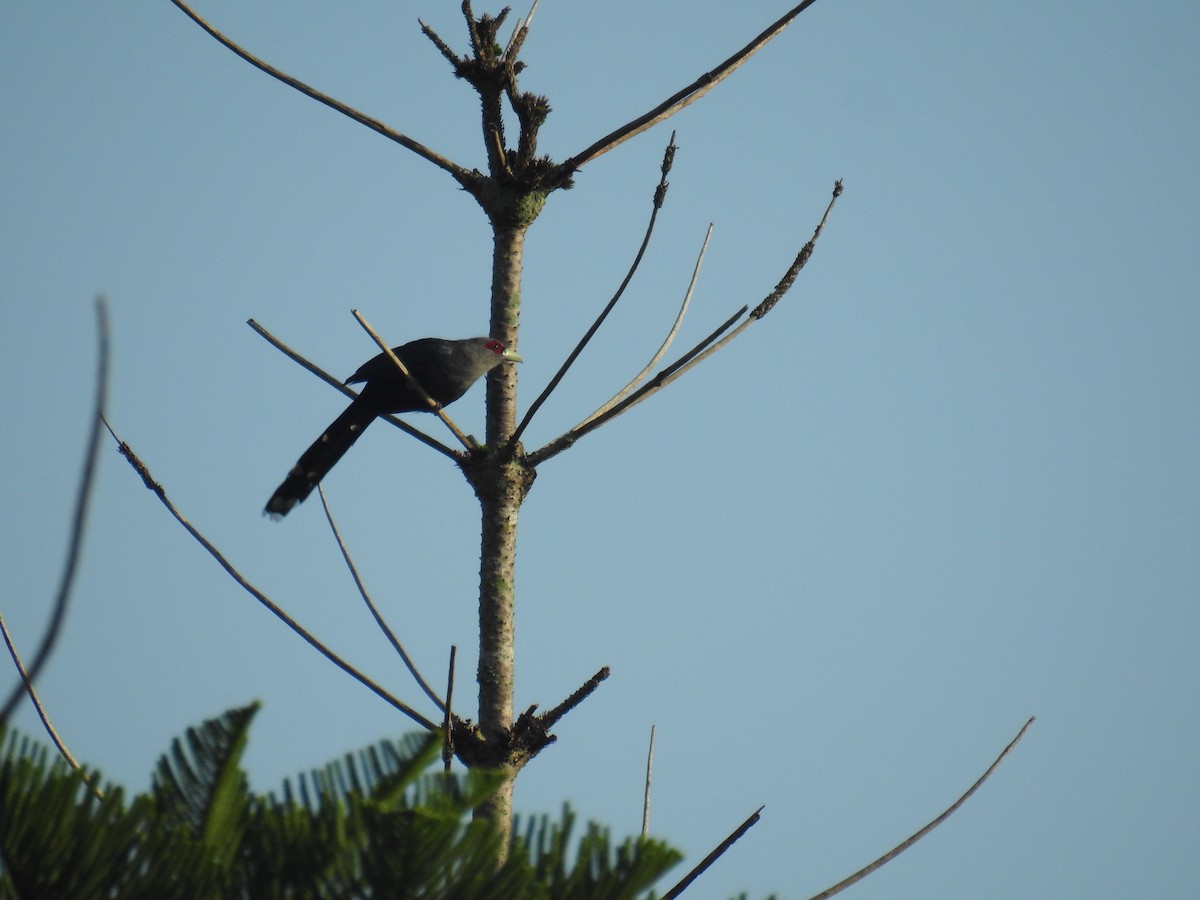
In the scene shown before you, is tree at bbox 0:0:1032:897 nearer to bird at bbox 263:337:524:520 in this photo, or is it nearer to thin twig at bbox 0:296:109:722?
bird at bbox 263:337:524:520

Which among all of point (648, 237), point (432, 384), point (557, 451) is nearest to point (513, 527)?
point (557, 451)

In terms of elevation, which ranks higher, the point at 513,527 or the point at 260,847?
the point at 513,527

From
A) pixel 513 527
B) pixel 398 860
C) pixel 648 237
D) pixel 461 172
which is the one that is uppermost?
pixel 461 172

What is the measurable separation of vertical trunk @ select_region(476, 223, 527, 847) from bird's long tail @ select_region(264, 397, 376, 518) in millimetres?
1286

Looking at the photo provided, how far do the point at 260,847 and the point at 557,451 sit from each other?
180 centimetres

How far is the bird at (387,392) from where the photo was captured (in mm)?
4445

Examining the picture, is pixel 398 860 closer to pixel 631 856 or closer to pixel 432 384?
pixel 631 856

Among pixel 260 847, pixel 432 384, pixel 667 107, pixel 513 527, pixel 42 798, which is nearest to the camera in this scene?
pixel 42 798

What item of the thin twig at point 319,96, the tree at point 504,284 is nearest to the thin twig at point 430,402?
the tree at point 504,284

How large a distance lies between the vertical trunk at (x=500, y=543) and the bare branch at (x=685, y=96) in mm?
298

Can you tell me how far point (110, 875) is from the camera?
1.24 m

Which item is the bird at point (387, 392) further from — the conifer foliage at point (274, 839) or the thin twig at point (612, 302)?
the conifer foliage at point (274, 839)

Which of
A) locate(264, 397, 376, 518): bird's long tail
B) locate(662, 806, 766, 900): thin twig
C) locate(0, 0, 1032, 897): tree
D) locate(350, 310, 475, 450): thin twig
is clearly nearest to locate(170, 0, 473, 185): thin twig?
locate(0, 0, 1032, 897): tree

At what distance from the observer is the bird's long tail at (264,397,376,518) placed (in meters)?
4.37
